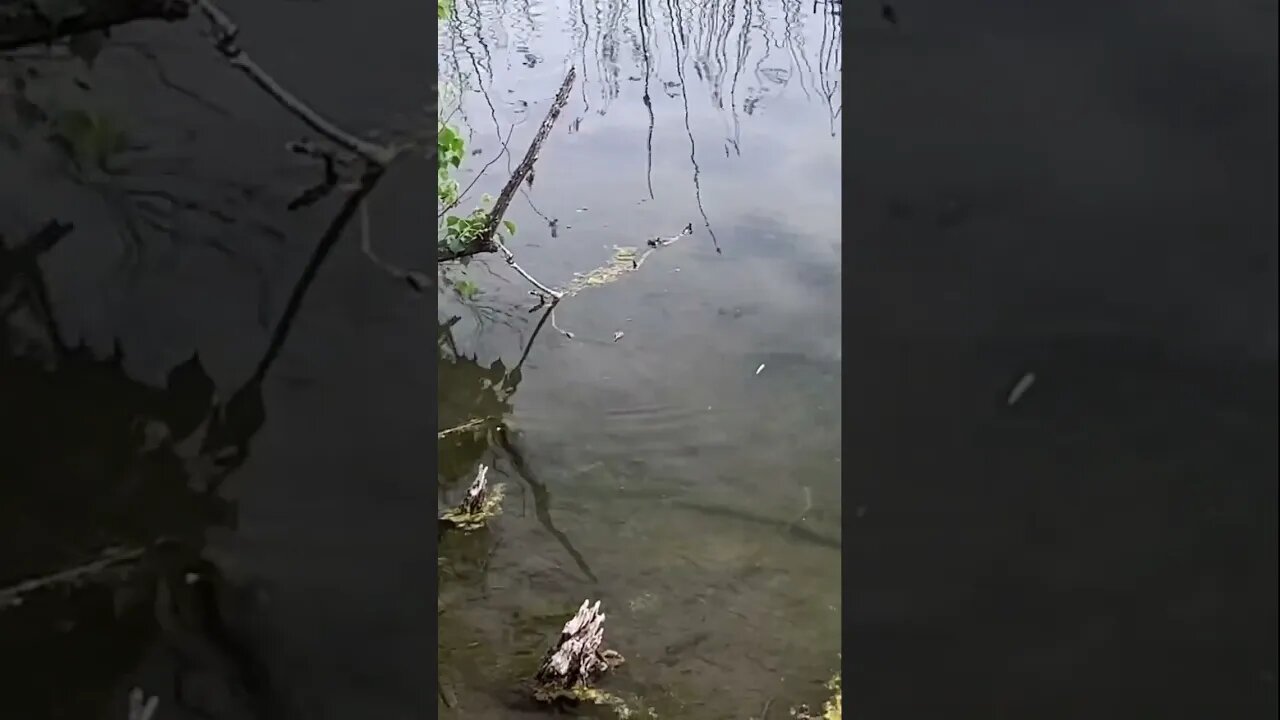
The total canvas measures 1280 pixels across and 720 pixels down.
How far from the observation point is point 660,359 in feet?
3.20

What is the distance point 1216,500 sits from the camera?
1.98ft

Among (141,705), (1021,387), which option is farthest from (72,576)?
(1021,387)

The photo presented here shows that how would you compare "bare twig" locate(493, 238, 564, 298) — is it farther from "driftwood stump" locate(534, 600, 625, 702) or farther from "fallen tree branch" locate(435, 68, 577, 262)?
"driftwood stump" locate(534, 600, 625, 702)

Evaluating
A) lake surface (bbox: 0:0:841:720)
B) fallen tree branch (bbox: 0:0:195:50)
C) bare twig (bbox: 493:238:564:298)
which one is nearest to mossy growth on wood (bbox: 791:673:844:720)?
lake surface (bbox: 0:0:841:720)

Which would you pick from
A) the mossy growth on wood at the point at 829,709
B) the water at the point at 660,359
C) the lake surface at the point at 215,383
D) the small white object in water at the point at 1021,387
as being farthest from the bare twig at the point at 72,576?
the small white object in water at the point at 1021,387

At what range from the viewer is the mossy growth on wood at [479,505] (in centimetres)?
97

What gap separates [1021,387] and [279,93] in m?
0.63

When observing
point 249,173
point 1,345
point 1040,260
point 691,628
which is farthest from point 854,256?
point 1,345

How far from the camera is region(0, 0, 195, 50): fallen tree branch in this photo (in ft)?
2.65

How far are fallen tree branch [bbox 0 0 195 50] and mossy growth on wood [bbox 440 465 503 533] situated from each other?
493mm

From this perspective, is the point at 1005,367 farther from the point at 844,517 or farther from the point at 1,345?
the point at 1,345

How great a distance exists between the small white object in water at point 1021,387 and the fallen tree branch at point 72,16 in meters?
0.72

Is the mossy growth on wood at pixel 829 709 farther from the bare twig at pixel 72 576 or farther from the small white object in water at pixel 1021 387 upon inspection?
the bare twig at pixel 72 576

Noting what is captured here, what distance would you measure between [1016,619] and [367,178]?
0.61m
